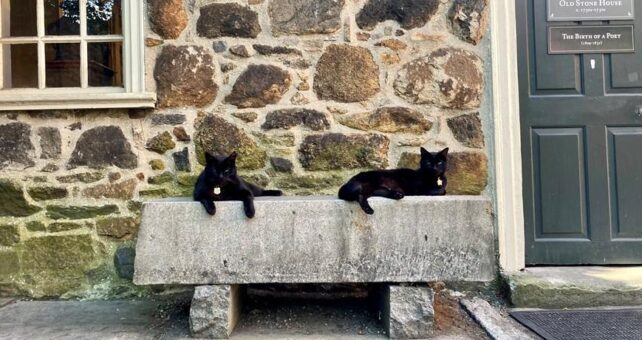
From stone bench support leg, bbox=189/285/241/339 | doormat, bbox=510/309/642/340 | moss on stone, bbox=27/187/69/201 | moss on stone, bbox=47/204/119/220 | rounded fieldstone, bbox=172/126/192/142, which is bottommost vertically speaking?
doormat, bbox=510/309/642/340

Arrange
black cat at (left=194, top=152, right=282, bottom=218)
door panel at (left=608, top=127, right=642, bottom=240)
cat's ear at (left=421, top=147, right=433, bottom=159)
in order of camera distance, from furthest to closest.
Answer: door panel at (left=608, top=127, right=642, bottom=240) < cat's ear at (left=421, top=147, right=433, bottom=159) < black cat at (left=194, top=152, right=282, bottom=218)

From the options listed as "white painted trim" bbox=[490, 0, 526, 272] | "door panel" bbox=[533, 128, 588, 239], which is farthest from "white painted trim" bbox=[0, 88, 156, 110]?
"door panel" bbox=[533, 128, 588, 239]

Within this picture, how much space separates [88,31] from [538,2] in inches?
134

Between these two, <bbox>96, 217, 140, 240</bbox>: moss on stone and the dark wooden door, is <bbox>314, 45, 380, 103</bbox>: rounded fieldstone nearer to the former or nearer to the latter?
the dark wooden door

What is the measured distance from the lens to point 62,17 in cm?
406

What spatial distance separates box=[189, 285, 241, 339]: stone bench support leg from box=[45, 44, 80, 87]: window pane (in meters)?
2.08

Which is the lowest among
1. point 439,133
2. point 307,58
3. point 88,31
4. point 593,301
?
point 593,301

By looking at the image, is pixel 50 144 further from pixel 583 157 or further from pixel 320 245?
pixel 583 157

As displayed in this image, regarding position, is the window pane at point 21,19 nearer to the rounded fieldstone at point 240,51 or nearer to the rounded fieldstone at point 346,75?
the rounded fieldstone at point 240,51

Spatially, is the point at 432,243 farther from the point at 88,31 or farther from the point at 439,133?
the point at 88,31

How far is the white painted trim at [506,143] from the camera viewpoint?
12.5 ft

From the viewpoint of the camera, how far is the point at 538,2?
4004mm

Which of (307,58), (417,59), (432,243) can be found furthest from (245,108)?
(432,243)

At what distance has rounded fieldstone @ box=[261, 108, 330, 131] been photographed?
3.86 metres
